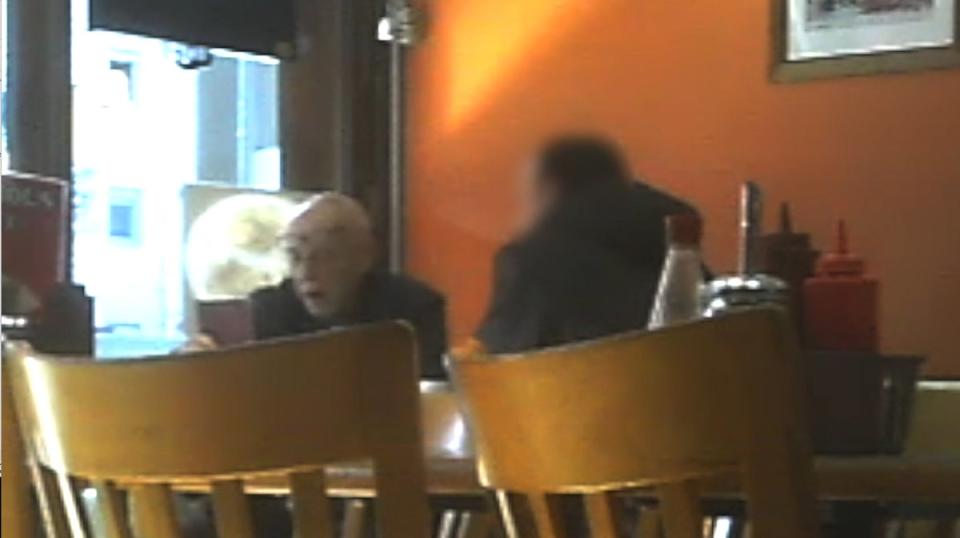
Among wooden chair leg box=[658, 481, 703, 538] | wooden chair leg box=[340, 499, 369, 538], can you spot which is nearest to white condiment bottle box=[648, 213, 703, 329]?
wooden chair leg box=[340, 499, 369, 538]

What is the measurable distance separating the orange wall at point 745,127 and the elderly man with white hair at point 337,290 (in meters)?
0.07

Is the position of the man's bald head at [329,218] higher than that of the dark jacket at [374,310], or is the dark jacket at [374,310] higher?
the man's bald head at [329,218]

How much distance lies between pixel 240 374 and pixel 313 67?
1886 mm

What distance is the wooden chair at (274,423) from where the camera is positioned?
43.4 inches

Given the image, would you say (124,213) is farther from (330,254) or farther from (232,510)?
(232,510)

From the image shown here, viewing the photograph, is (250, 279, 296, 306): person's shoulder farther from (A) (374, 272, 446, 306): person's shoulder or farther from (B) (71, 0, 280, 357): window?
(B) (71, 0, 280, 357): window

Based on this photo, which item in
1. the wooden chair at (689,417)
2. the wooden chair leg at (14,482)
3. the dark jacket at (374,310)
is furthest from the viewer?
the dark jacket at (374,310)

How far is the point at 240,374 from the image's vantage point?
1.12m

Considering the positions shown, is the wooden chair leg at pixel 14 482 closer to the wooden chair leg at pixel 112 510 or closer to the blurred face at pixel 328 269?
the wooden chair leg at pixel 112 510

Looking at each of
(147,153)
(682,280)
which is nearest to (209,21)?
(147,153)

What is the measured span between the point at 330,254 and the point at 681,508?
4.25 ft

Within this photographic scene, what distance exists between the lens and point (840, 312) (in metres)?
1.58

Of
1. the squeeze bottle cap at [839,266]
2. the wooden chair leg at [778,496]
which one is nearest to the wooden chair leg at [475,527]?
the squeeze bottle cap at [839,266]

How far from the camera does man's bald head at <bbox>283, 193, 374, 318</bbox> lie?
7.13ft
